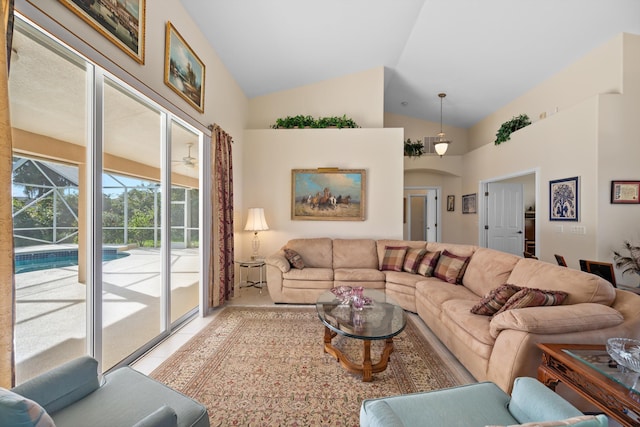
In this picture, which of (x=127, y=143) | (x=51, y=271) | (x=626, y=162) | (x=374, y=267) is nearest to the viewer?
(x=51, y=271)

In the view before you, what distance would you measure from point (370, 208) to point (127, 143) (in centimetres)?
356

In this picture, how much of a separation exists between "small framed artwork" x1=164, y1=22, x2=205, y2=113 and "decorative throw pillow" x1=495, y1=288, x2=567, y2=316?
3555 mm

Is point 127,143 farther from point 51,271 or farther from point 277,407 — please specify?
point 277,407

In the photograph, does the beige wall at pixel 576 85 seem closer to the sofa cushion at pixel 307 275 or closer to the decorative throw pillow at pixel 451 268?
the decorative throw pillow at pixel 451 268

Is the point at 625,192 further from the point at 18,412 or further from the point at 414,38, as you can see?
the point at 18,412

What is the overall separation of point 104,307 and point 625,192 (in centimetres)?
593

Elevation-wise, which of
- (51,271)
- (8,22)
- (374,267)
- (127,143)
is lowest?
(374,267)

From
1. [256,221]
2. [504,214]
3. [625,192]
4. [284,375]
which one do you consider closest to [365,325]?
[284,375]

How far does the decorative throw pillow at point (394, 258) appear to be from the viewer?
3825 mm

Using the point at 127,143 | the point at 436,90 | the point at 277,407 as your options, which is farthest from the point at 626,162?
the point at 127,143

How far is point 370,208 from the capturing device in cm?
458

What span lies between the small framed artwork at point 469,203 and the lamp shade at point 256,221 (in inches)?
192

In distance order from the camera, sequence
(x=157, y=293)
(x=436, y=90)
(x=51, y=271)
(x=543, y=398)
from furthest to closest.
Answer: (x=436, y=90) < (x=157, y=293) < (x=51, y=271) < (x=543, y=398)

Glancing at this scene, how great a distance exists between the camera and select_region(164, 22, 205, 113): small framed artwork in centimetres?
247
